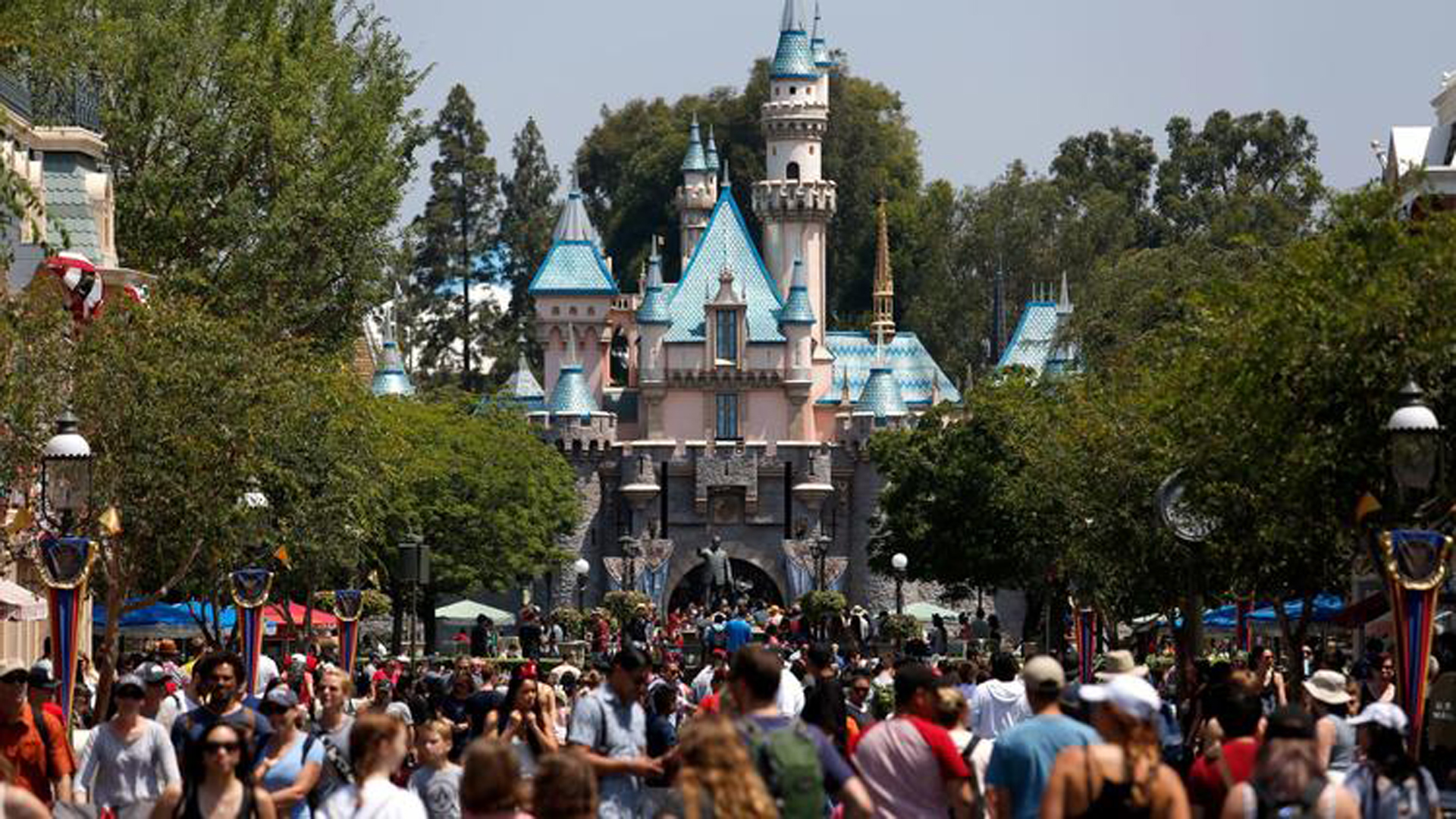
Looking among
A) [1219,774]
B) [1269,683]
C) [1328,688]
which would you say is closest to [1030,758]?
[1219,774]

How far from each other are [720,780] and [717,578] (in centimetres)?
8747

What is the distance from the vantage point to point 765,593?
384ft

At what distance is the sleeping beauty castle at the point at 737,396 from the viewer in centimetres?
11594

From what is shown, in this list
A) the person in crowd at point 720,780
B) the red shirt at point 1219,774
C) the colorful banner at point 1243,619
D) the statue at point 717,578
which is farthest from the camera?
the statue at point 717,578

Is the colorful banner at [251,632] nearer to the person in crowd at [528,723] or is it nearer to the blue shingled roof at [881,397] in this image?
the person in crowd at [528,723]

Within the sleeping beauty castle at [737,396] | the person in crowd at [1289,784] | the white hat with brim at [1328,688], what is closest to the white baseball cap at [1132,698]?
the person in crowd at [1289,784]

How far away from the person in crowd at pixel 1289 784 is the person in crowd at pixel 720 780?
235 cm

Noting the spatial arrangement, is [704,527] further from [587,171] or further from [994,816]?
[994,816]

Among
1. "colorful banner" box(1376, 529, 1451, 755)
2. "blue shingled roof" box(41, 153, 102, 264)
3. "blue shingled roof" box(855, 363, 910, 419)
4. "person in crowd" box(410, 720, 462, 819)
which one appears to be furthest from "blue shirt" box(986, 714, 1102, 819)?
"blue shingled roof" box(855, 363, 910, 419)

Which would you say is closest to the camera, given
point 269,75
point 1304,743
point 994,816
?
point 1304,743

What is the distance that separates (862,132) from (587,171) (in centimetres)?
1337

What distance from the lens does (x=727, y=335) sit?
391ft

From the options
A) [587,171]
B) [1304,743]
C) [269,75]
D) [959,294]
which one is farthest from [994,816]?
[587,171]

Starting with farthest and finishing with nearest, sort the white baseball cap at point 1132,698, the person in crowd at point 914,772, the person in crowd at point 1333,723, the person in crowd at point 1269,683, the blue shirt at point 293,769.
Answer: the person in crowd at point 1269,683, the person in crowd at point 1333,723, the blue shirt at point 293,769, the person in crowd at point 914,772, the white baseball cap at point 1132,698
